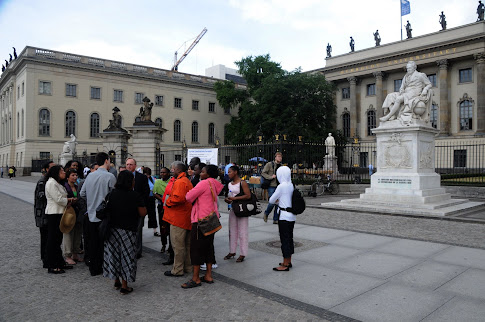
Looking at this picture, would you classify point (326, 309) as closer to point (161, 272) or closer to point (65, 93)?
point (161, 272)

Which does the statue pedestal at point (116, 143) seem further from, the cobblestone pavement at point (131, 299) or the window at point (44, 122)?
the window at point (44, 122)

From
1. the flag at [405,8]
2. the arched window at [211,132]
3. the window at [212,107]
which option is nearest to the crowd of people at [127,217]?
the flag at [405,8]

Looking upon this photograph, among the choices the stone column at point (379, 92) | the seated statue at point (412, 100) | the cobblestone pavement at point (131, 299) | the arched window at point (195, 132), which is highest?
the stone column at point (379, 92)

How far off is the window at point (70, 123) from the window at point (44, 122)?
83.3 inches

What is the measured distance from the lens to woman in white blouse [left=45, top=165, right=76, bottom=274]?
6.10 m

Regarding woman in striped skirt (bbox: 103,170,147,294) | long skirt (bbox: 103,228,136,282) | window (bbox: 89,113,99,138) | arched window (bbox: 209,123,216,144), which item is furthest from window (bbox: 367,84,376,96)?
long skirt (bbox: 103,228,136,282)

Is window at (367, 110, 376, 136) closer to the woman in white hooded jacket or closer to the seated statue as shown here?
the seated statue

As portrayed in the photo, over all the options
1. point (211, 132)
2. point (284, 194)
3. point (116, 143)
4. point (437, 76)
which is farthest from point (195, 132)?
point (284, 194)

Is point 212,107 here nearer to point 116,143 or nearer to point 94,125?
point 94,125

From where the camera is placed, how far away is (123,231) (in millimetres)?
5148

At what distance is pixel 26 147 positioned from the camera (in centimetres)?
4631

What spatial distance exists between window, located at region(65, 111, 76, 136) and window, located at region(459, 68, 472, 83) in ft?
155

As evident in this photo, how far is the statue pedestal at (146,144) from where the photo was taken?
20250mm

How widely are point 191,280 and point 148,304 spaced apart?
0.86 meters
